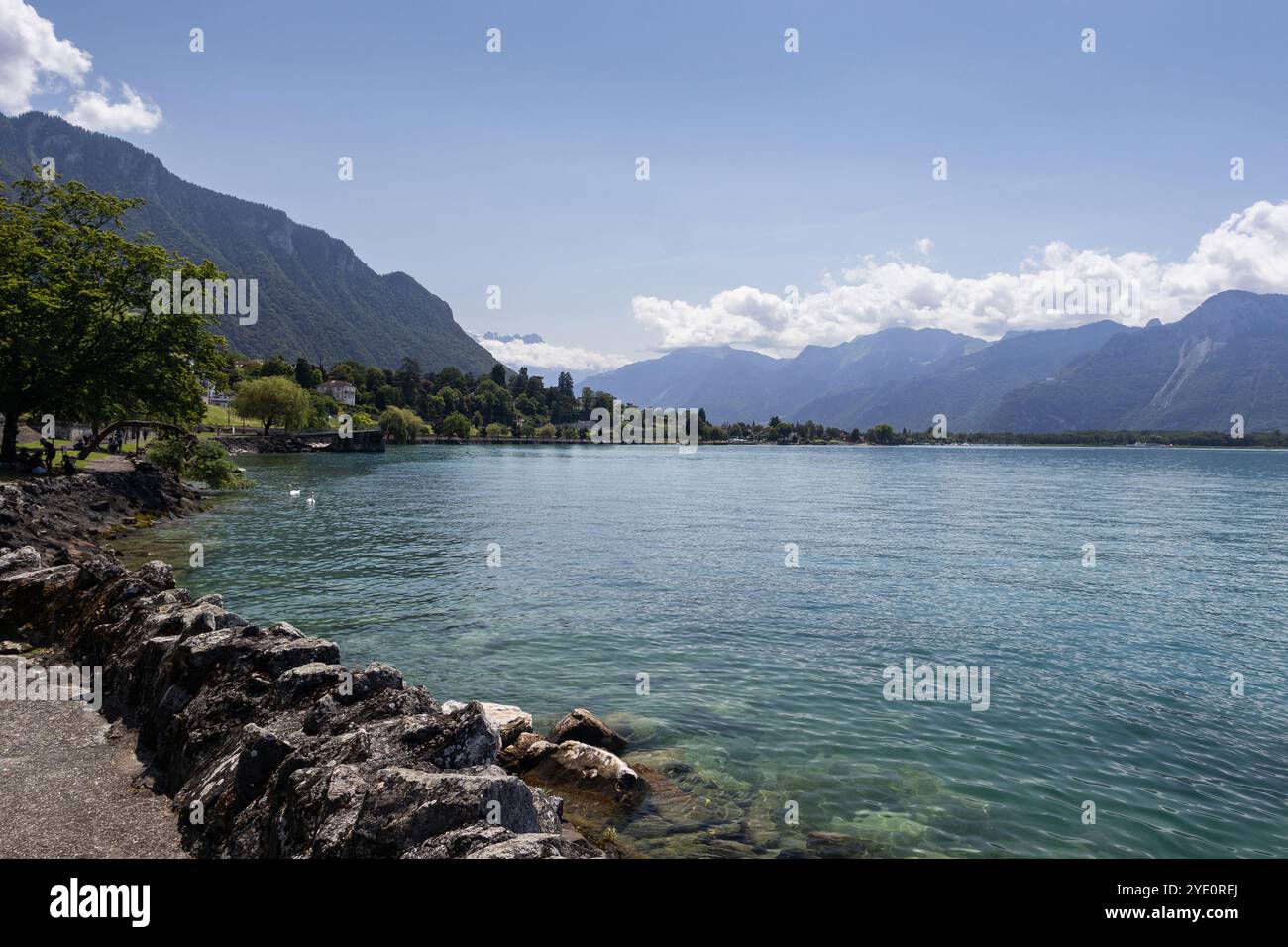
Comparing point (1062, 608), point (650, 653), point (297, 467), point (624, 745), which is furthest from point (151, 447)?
point (1062, 608)

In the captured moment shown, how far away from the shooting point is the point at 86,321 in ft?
163

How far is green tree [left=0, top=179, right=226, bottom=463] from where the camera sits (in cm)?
4816

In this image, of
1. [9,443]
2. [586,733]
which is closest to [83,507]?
[9,443]

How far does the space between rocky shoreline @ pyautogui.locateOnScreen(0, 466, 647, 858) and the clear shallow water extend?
2.62 meters

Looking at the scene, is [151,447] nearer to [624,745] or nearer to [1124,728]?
[624,745]

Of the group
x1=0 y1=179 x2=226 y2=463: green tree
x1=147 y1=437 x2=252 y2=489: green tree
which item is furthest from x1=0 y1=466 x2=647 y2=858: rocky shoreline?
x1=147 y1=437 x2=252 y2=489: green tree

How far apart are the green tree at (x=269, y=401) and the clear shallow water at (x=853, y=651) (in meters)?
122

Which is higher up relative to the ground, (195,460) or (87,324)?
(87,324)

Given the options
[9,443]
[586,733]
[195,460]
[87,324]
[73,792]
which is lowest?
[586,733]

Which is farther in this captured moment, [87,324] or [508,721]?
[87,324]

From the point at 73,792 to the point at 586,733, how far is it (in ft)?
28.9

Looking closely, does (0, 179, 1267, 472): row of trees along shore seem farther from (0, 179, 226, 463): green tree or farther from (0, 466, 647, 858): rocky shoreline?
(0, 466, 647, 858): rocky shoreline

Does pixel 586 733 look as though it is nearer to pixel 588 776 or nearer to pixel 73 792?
pixel 588 776

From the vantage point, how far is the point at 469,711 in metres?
11.0
